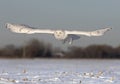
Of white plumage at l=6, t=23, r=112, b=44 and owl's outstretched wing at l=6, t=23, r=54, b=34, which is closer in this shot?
white plumage at l=6, t=23, r=112, b=44

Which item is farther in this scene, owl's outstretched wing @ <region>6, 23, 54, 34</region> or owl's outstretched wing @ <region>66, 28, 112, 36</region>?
owl's outstretched wing @ <region>6, 23, 54, 34</region>

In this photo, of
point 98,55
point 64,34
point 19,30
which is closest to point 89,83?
point 64,34

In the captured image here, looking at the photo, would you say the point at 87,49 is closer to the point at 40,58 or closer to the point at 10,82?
the point at 40,58

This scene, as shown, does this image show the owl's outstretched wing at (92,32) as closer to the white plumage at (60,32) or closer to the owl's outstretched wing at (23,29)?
the white plumage at (60,32)

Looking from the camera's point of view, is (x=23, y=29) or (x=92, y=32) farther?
(x=92, y=32)

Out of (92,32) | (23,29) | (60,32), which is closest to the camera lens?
(60,32)

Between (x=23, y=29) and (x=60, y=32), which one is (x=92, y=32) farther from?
(x=23, y=29)

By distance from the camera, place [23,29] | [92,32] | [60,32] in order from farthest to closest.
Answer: [92,32], [23,29], [60,32]

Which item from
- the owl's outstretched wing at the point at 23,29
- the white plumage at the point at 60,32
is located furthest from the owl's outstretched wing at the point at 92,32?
the owl's outstretched wing at the point at 23,29

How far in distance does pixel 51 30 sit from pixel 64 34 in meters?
0.94

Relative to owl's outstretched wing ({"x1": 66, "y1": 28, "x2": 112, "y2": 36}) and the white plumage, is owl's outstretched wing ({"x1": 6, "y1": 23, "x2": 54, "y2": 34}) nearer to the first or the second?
the white plumage

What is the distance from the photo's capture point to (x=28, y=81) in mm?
18094

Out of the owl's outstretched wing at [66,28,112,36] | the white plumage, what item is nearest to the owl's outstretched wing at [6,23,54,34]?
the white plumage

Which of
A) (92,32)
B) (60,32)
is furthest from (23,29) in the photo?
(92,32)
